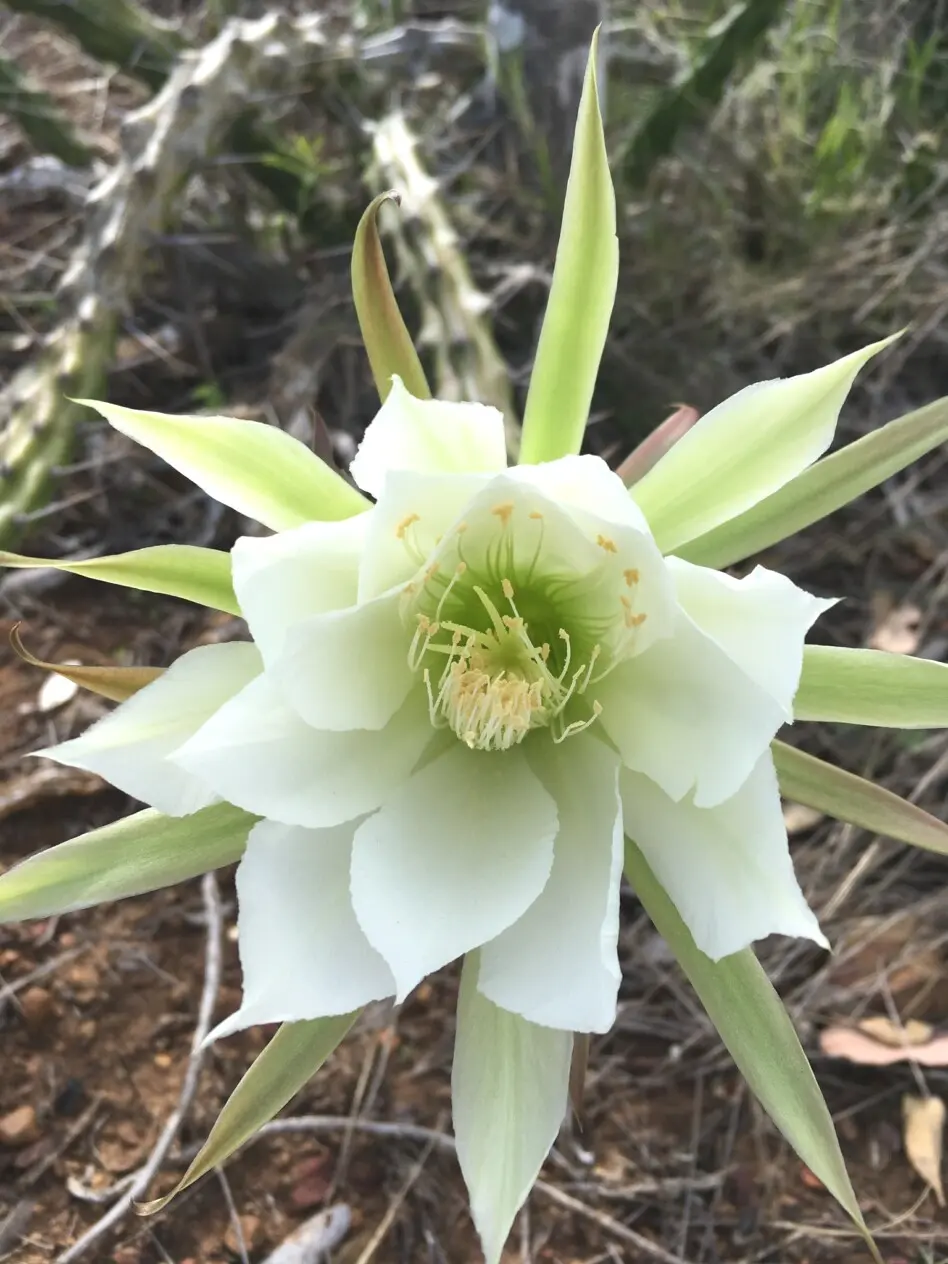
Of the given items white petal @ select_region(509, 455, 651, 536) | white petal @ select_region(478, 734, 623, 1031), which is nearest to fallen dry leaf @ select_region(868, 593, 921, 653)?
white petal @ select_region(478, 734, 623, 1031)

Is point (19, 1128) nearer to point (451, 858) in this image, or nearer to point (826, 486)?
point (451, 858)

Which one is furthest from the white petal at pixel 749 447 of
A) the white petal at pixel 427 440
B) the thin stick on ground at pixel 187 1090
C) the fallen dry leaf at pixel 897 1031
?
the fallen dry leaf at pixel 897 1031

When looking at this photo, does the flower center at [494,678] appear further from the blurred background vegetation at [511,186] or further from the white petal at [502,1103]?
the blurred background vegetation at [511,186]

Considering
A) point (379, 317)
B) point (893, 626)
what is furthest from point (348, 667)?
point (893, 626)

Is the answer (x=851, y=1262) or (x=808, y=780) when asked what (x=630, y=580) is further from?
(x=851, y=1262)

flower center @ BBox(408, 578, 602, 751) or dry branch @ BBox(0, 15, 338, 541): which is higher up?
dry branch @ BBox(0, 15, 338, 541)

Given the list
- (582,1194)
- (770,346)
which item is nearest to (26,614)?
(582,1194)

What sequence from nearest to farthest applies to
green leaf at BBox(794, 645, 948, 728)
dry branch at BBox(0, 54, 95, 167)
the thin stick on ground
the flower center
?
green leaf at BBox(794, 645, 948, 728), the flower center, the thin stick on ground, dry branch at BBox(0, 54, 95, 167)

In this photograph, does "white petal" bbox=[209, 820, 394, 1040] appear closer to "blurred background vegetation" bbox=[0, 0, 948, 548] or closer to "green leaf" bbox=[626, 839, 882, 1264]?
"green leaf" bbox=[626, 839, 882, 1264]
